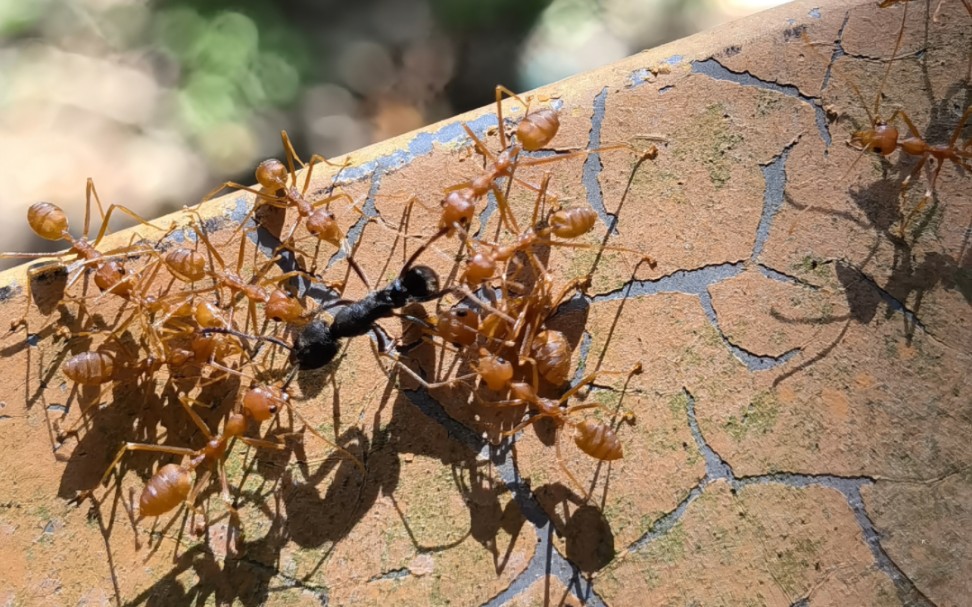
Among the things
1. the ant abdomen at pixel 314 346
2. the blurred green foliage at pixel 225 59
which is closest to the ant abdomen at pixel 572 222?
the ant abdomen at pixel 314 346

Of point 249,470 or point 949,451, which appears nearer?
point 949,451

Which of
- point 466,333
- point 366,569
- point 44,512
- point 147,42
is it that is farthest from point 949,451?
point 147,42

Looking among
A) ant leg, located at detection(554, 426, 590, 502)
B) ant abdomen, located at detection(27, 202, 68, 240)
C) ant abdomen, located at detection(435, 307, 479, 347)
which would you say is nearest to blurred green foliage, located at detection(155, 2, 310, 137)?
ant abdomen, located at detection(27, 202, 68, 240)

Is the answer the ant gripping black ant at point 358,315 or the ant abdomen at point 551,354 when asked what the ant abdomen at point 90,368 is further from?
the ant abdomen at point 551,354

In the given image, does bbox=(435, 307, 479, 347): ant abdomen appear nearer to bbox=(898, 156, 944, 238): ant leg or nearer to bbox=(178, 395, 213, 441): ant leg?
bbox=(178, 395, 213, 441): ant leg

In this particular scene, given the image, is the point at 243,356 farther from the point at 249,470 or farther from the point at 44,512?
the point at 44,512

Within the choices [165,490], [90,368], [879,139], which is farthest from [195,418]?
[879,139]
